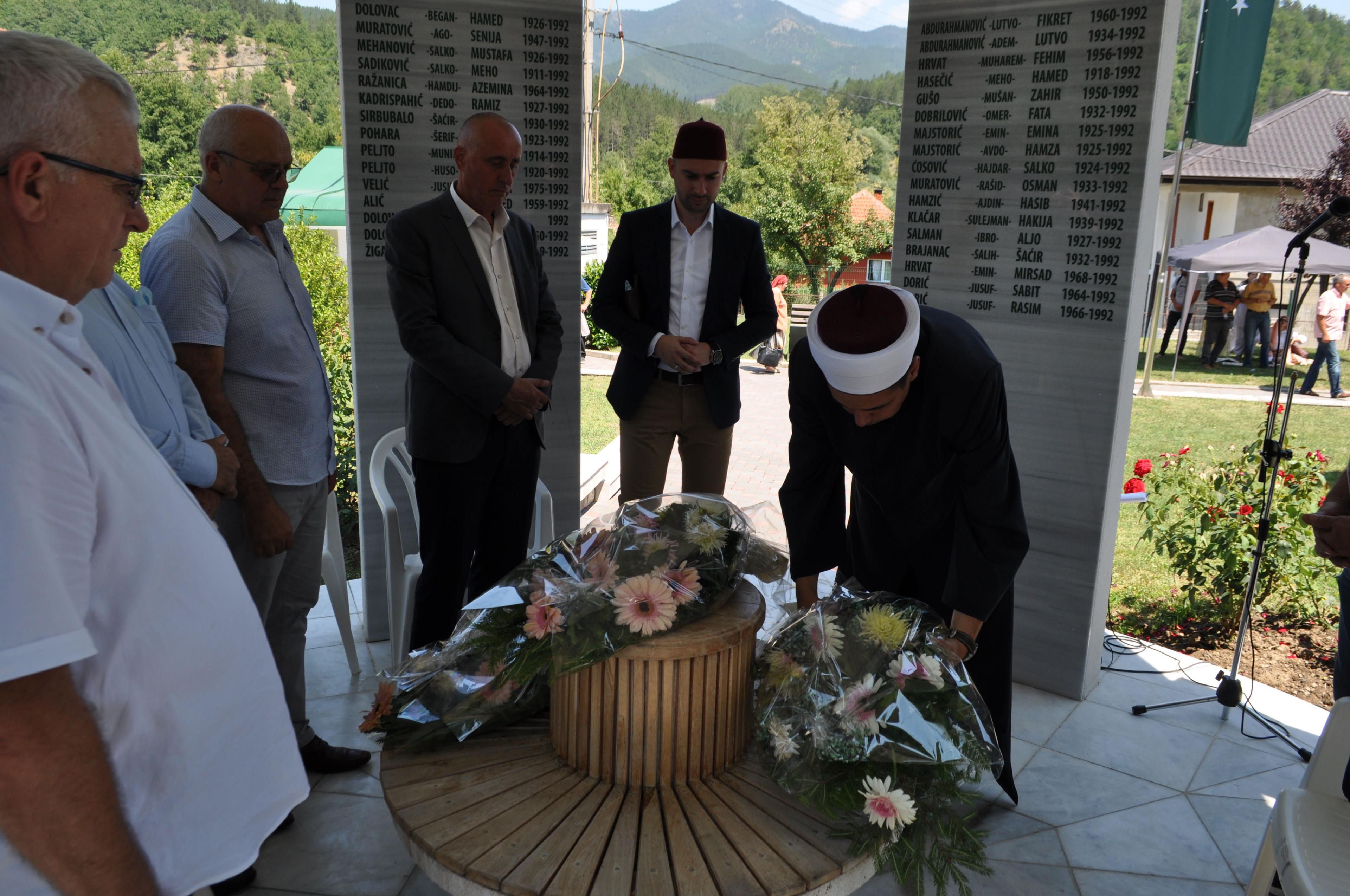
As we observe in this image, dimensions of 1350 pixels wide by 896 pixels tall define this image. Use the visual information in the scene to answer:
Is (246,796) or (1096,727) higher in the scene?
(246,796)

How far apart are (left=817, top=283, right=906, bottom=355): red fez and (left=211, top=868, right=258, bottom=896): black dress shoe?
2029 millimetres

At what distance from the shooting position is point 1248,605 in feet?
11.1

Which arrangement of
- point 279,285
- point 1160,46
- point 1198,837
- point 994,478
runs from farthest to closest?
point 1160,46 → point 1198,837 → point 279,285 → point 994,478

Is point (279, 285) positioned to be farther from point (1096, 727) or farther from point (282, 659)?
point (1096, 727)

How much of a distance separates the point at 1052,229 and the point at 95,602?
351 centimetres

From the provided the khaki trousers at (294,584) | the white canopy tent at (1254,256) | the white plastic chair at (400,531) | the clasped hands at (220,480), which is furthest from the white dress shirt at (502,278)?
the white canopy tent at (1254,256)

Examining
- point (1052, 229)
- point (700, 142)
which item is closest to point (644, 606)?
point (700, 142)

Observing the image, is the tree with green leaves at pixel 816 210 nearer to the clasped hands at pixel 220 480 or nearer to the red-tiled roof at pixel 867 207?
the red-tiled roof at pixel 867 207

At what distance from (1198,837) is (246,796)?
112 inches

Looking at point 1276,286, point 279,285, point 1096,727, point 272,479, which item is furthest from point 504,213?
point 1276,286

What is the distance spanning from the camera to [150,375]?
2062 mm

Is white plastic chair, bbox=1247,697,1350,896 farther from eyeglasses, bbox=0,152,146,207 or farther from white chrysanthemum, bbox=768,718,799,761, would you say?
eyeglasses, bbox=0,152,146,207

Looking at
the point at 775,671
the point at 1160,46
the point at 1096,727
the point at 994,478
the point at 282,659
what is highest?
the point at 1160,46

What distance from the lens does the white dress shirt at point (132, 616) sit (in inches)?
31.4
